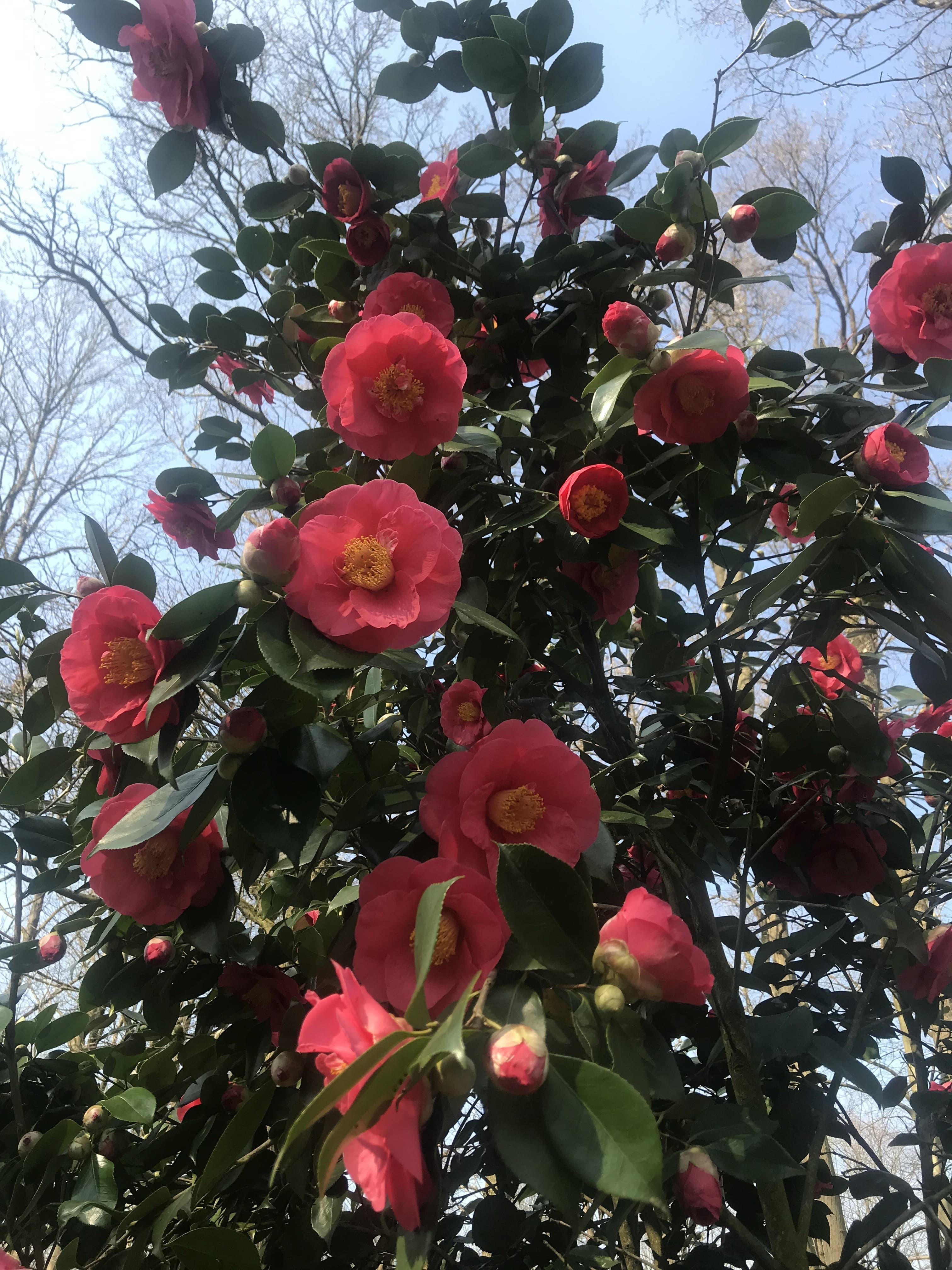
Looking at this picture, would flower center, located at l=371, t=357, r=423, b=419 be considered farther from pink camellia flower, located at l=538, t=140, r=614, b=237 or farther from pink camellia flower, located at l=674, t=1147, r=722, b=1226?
pink camellia flower, located at l=674, t=1147, r=722, b=1226

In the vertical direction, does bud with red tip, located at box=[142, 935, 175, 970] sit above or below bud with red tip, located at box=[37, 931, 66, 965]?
below

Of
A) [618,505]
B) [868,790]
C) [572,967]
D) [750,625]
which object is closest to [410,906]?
[572,967]

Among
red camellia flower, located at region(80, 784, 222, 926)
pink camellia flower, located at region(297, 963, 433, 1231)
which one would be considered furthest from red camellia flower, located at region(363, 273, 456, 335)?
pink camellia flower, located at region(297, 963, 433, 1231)

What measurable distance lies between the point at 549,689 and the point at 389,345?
1.65 ft

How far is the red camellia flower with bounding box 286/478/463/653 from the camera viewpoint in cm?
53

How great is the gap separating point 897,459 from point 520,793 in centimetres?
45

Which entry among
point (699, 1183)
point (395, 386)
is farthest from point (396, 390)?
point (699, 1183)

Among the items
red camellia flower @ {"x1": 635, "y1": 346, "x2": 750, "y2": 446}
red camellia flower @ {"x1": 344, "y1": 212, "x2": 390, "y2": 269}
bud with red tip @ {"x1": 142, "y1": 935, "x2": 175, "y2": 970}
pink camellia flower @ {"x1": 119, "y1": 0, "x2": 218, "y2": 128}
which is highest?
pink camellia flower @ {"x1": 119, "y1": 0, "x2": 218, "y2": 128}

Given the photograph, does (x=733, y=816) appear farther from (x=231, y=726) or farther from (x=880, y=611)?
(x=231, y=726)

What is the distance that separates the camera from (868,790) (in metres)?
0.91

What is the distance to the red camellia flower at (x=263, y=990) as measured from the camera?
29.2 inches

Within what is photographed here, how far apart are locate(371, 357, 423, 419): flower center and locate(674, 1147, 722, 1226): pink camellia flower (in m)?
0.63

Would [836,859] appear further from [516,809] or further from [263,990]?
[263,990]

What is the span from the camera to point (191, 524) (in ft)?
3.22
